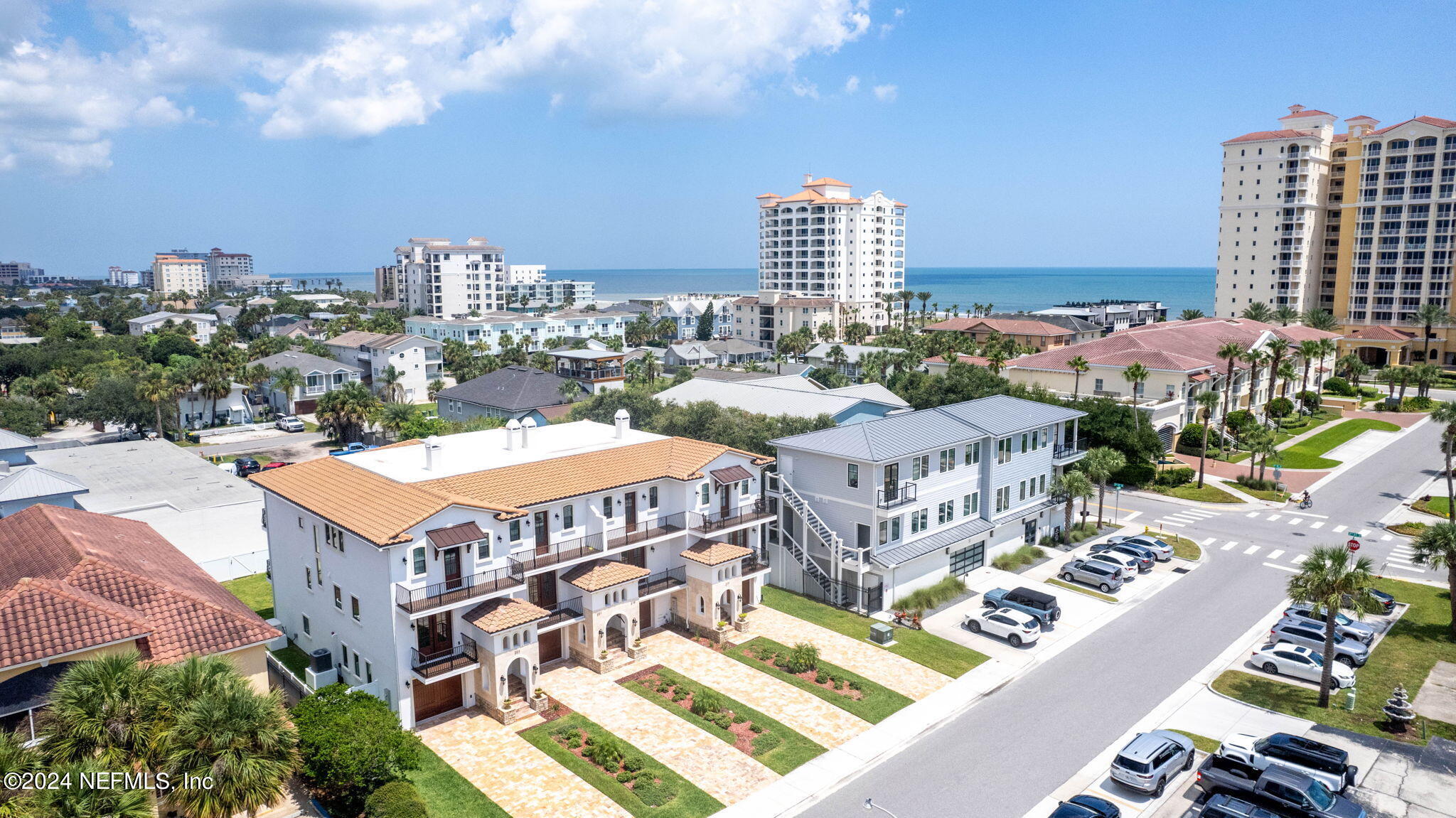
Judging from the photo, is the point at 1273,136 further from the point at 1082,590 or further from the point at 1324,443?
the point at 1082,590

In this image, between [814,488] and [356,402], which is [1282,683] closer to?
[814,488]

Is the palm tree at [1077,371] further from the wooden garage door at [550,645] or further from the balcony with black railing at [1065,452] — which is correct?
the wooden garage door at [550,645]

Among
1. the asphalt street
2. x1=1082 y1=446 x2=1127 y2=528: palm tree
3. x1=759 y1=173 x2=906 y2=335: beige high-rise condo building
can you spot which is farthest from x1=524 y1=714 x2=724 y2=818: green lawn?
x1=759 y1=173 x2=906 y2=335: beige high-rise condo building

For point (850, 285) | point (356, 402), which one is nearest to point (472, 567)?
point (356, 402)

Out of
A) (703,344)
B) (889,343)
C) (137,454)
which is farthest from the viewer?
(703,344)

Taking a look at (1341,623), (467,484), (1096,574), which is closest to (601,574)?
(467,484)

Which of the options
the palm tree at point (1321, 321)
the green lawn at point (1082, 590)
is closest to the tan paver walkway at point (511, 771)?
the green lawn at point (1082, 590)

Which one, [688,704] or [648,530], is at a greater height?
[648,530]
